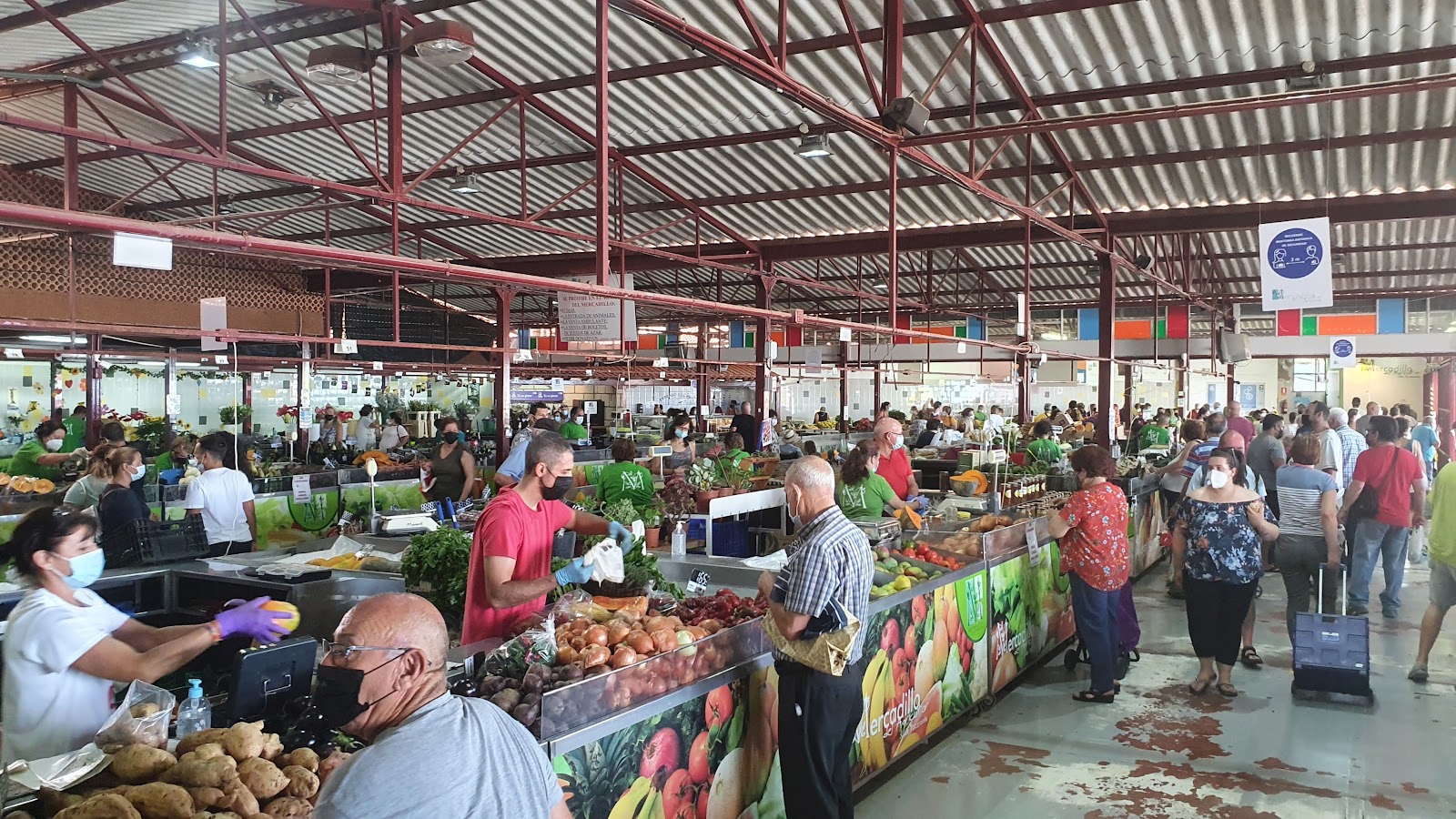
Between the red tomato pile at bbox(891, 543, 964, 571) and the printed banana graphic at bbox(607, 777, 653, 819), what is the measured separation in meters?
2.84

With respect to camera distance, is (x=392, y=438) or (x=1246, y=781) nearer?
(x=1246, y=781)

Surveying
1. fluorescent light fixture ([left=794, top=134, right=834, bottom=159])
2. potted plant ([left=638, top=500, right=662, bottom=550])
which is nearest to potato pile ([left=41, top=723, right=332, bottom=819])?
potted plant ([left=638, top=500, right=662, bottom=550])

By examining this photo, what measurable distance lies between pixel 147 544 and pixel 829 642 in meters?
4.05

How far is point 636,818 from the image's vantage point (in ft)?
10.5

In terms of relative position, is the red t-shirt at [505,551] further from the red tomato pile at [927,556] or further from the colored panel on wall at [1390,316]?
the colored panel on wall at [1390,316]

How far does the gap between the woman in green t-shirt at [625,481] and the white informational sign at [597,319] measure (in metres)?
4.09

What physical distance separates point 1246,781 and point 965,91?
6828 millimetres

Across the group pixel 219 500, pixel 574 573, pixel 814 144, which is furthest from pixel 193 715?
pixel 814 144

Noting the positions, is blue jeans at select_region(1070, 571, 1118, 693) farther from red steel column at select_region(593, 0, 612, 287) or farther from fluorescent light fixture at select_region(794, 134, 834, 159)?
fluorescent light fixture at select_region(794, 134, 834, 159)

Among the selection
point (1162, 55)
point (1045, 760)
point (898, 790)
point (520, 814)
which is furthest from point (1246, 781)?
point (1162, 55)

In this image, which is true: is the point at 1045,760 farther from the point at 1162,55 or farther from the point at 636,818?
the point at 1162,55

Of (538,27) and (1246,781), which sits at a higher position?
(538,27)

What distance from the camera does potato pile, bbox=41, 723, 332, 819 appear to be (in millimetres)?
2174

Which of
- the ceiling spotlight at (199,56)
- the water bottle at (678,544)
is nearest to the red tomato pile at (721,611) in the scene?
the water bottle at (678,544)
